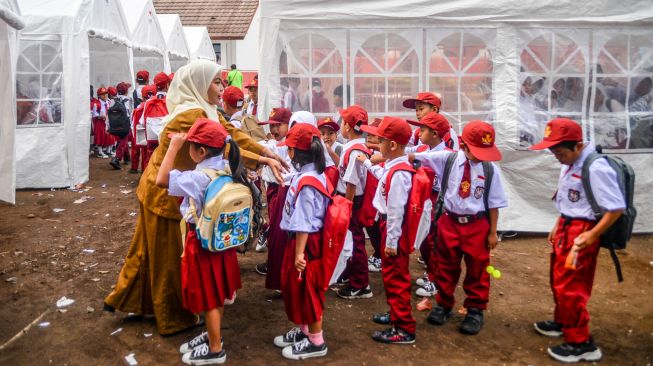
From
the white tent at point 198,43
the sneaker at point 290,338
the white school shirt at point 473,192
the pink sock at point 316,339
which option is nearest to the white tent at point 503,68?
the white school shirt at point 473,192

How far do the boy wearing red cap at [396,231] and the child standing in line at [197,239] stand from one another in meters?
0.98

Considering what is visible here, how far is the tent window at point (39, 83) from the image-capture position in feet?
28.3

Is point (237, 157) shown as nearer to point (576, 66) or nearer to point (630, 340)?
point (630, 340)

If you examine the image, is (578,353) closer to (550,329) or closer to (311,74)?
(550,329)

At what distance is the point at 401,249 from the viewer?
3590 mm

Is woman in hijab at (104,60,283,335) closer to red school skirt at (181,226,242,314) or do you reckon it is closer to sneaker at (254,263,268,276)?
red school skirt at (181,226,242,314)

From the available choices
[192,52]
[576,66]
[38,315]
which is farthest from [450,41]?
[192,52]

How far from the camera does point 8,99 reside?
591cm

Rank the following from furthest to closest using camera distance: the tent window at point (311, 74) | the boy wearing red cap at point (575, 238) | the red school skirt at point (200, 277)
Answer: the tent window at point (311, 74) < the boy wearing red cap at point (575, 238) < the red school skirt at point (200, 277)

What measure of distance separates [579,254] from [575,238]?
4.2 inches

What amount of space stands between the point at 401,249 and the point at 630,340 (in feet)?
5.89

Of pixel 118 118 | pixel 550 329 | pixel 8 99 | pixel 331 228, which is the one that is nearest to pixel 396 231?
pixel 331 228

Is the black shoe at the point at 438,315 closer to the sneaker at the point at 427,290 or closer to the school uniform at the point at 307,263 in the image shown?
the sneaker at the point at 427,290

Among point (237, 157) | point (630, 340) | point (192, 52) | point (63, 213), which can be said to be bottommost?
point (630, 340)
